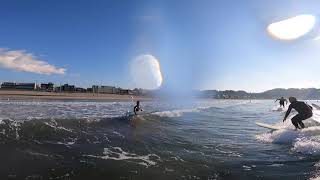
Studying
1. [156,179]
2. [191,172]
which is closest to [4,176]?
[156,179]

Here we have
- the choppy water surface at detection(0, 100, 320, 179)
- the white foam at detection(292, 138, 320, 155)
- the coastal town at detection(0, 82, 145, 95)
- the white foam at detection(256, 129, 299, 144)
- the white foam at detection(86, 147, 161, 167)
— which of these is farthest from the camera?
the coastal town at detection(0, 82, 145, 95)

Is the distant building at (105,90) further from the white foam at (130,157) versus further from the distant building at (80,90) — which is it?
the white foam at (130,157)

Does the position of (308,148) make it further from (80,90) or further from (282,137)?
(80,90)

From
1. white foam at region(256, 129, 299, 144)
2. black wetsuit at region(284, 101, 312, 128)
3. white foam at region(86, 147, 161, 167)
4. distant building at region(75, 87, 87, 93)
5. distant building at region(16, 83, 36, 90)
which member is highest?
distant building at region(16, 83, 36, 90)

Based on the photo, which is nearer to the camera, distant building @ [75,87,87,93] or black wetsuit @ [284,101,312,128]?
black wetsuit @ [284,101,312,128]

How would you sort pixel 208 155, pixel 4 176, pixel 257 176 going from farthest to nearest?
pixel 208 155 → pixel 257 176 → pixel 4 176

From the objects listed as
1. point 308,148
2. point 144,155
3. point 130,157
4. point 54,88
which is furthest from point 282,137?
point 54,88

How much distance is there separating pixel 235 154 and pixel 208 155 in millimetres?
975

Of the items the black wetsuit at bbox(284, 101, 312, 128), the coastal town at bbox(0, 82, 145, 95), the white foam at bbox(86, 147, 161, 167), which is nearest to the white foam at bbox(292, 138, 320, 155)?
the black wetsuit at bbox(284, 101, 312, 128)

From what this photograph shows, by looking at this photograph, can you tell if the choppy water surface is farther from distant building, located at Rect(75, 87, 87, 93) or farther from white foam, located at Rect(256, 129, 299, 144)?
distant building, located at Rect(75, 87, 87, 93)

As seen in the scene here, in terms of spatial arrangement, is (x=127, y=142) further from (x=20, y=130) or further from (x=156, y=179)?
(x=156, y=179)

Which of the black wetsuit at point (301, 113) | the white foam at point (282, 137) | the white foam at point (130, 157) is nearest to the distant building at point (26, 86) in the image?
the black wetsuit at point (301, 113)

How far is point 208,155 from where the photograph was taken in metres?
11.2

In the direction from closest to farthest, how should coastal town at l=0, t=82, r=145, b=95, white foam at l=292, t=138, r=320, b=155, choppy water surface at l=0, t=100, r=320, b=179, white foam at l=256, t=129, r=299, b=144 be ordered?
choppy water surface at l=0, t=100, r=320, b=179 < white foam at l=292, t=138, r=320, b=155 < white foam at l=256, t=129, r=299, b=144 < coastal town at l=0, t=82, r=145, b=95
